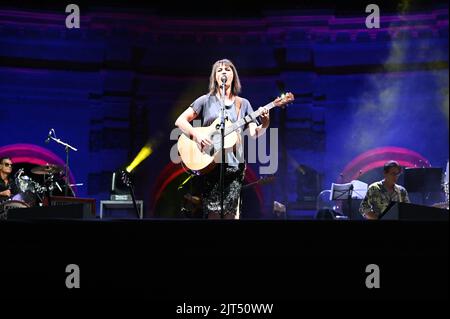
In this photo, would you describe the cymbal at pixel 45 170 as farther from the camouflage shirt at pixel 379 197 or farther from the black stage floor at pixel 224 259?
the black stage floor at pixel 224 259

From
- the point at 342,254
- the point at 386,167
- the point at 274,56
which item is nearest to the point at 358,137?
the point at 274,56

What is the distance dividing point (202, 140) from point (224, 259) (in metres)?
3.07

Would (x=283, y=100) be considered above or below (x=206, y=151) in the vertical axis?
above

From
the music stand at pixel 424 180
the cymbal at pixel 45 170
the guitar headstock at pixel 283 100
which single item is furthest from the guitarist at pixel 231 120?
the cymbal at pixel 45 170

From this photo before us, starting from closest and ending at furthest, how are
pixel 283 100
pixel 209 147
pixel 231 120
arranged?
pixel 231 120 < pixel 209 147 < pixel 283 100

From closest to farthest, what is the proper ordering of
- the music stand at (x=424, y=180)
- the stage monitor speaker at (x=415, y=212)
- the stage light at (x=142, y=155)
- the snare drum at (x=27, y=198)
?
the stage monitor speaker at (x=415, y=212)
the snare drum at (x=27, y=198)
the music stand at (x=424, y=180)
the stage light at (x=142, y=155)

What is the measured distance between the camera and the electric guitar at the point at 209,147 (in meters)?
6.02

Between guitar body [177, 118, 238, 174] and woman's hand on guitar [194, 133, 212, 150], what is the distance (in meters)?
0.06

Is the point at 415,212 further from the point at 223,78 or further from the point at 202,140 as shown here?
the point at 202,140

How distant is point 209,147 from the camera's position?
6125 mm

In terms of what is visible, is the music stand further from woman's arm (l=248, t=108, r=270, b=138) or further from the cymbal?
the cymbal

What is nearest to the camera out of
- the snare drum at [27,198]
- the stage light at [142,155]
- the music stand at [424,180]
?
the snare drum at [27,198]

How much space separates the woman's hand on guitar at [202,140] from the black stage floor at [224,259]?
118 inches

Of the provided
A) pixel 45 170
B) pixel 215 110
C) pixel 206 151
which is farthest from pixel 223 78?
pixel 45 170
